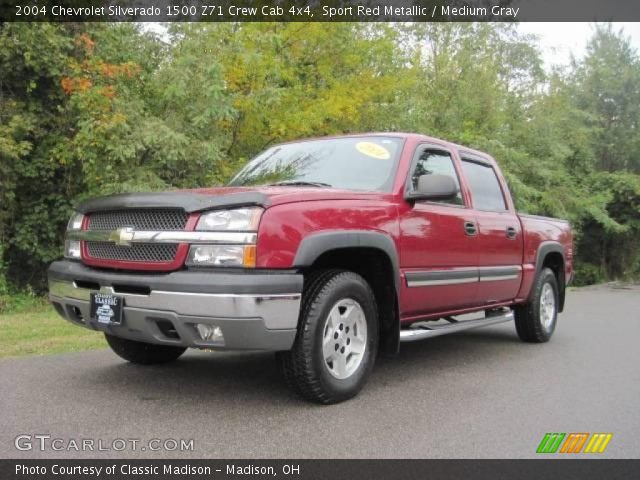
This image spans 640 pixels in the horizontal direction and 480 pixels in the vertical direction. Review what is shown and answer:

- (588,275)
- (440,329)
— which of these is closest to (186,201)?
(440,329)

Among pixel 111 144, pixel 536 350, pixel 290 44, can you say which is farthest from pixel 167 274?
pixel 290 44

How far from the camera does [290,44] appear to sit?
12898 millimetres

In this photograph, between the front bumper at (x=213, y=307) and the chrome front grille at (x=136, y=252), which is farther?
the chrome front grille at (x=136, y=252)

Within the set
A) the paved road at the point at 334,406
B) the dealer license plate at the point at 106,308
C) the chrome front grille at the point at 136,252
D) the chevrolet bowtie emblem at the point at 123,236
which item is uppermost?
the chevrolet bowtie emblem at the point at 123,236

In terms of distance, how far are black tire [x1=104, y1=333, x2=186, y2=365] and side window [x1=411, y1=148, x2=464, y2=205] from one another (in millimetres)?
2440

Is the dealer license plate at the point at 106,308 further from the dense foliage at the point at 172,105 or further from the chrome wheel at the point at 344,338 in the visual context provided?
the dense foliage at the point at 172,105

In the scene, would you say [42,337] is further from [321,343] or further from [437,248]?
[437,248]

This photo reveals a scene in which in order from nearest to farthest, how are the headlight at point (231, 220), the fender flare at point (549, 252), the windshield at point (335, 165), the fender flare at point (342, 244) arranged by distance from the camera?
the headlight at point (231, 220) → the fender flare at point (342, 244) → the windshield at point (335, 165) → the fender flare at point (549, 252)

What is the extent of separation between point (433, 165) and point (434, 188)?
0.76m

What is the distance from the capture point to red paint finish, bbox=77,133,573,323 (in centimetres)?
371

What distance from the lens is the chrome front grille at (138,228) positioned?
12.5 feet

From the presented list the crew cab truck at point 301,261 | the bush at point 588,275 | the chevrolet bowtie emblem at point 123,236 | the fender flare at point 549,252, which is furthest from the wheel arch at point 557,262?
the bush at point 588,275

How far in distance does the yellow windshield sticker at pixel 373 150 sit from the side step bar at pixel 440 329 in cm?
138

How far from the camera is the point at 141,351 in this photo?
502cm
